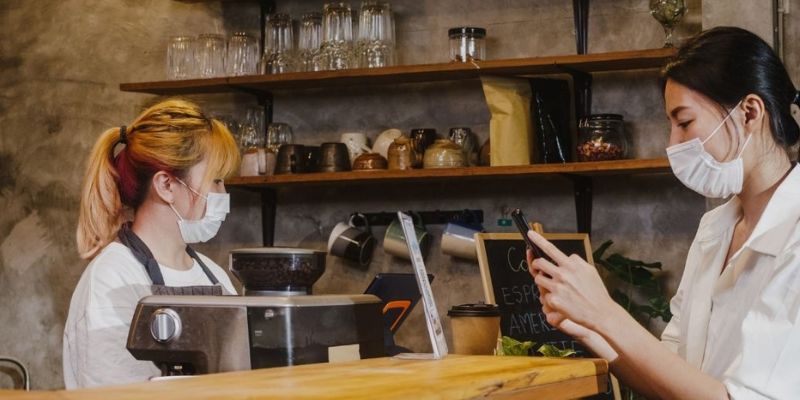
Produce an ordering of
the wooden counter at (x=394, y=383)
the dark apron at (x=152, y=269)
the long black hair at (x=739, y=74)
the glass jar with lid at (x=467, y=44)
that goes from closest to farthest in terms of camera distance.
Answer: the wooden counter at (x=394, y=383) < the long black hair at (x=739, y=74) < the dark apron at (x=152, y=269) < the glass jar with lid at (x=467, y=44)

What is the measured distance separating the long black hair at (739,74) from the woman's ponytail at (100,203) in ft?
4.54

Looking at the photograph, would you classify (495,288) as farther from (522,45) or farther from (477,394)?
(477,394)

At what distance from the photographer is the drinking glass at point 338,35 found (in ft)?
14.2

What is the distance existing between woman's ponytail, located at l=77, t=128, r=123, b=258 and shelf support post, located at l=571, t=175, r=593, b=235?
201 centimetres

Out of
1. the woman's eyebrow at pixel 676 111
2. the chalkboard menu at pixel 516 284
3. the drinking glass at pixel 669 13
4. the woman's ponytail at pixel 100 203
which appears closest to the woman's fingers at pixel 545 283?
the woman's eyebrow at pixel 676 111

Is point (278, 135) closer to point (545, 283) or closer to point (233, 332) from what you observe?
point (545, 283)

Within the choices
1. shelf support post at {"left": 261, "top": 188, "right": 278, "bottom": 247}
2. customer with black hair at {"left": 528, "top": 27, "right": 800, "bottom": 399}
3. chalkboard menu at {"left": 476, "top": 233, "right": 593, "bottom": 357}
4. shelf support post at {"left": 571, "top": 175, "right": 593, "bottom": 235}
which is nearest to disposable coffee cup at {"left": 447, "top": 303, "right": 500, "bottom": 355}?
customer with black hair at {"left": 528, "top": 27, "right": 800, "bottom": 399}

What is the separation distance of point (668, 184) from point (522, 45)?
80cm

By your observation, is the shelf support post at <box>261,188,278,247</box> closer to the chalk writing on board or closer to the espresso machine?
the chalk writing on board

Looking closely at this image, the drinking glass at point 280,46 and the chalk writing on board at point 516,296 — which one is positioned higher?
the drinking glass at point 280,46

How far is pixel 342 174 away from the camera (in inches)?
167

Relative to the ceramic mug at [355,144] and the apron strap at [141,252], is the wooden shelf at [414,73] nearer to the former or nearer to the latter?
the ceramic mug at [355,144]

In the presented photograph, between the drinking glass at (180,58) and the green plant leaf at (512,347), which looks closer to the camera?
the green plant leaf at (512,347)

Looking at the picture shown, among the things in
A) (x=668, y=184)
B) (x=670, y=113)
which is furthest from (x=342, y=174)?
(x=670, y=113)
